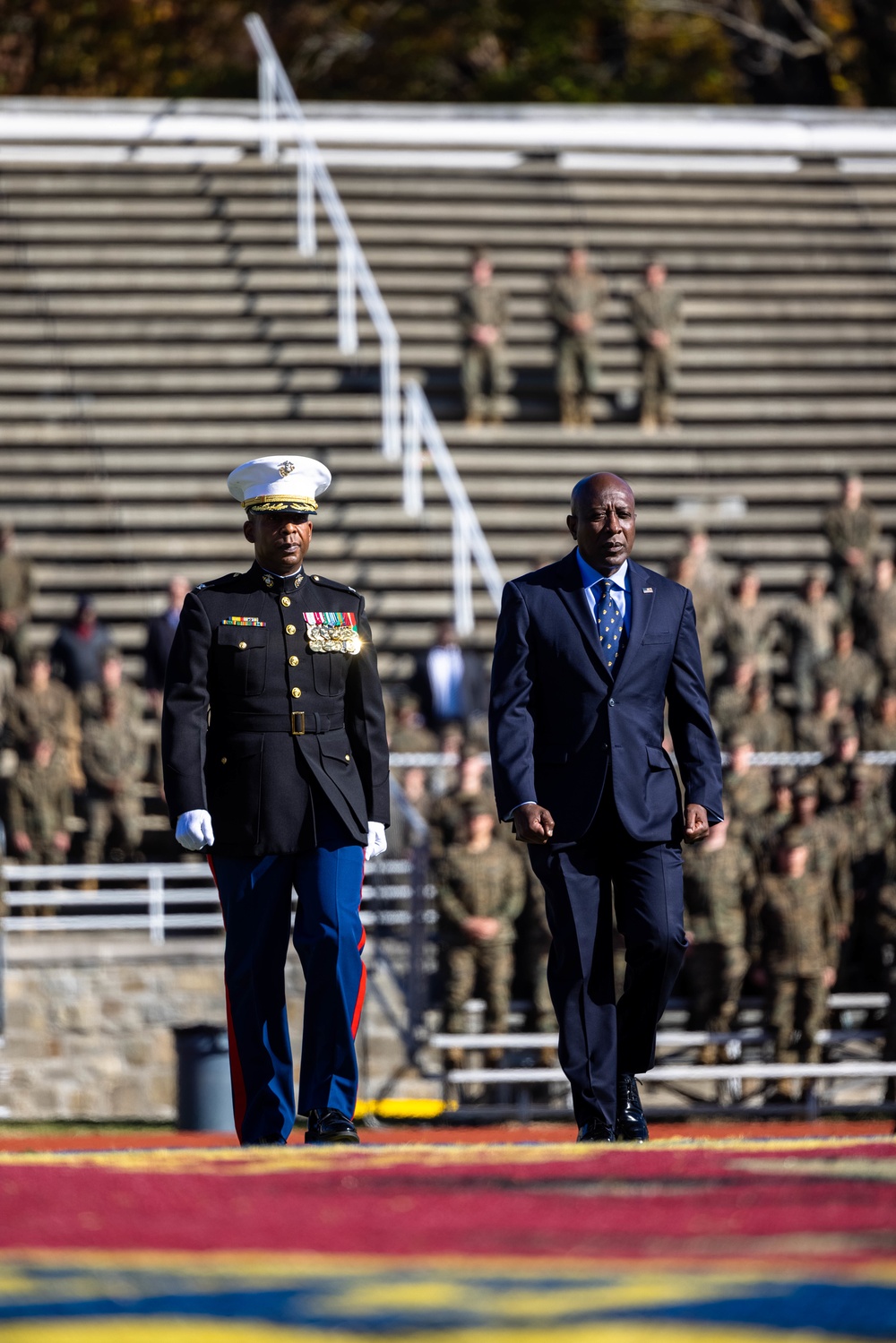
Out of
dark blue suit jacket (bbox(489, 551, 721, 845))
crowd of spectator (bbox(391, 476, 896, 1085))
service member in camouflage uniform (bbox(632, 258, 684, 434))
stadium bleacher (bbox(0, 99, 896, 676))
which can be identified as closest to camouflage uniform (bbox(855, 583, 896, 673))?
crowd of spectator (bbox(391, 476, 896, 1085))

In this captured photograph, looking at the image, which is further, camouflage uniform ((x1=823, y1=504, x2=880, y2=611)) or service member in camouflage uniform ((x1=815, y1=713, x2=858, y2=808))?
camouflage uniform ((x1=823, y1=504, x2=880, y2=611))

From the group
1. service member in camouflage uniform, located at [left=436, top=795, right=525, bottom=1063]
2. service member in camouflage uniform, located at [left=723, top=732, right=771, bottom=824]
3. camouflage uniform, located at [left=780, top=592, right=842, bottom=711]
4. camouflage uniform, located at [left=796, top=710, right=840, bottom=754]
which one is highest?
camouflage uniform, located at [left=780, top=592, right=842, bottom=711]

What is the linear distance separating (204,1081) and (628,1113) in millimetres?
5024

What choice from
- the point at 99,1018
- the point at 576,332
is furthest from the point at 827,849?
the point at 576,332

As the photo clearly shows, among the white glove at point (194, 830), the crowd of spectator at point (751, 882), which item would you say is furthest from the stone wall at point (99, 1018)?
the white glove at point (194, 830)

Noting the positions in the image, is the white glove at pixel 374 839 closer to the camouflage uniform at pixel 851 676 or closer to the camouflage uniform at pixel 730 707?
the camouflage uniform at pixel 730 707

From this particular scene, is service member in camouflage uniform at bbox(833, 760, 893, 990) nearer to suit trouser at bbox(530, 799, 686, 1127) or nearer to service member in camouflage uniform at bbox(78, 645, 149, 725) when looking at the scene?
service member in camouflage uniform at bbox(78, 645, 149, 725)

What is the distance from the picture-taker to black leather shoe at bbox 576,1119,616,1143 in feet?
19.6

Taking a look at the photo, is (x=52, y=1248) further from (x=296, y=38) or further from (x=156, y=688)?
(x=296, y=38)

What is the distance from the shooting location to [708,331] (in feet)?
69.2

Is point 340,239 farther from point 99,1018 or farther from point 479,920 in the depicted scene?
point 479,920

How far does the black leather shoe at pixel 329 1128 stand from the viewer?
5953 millimetres

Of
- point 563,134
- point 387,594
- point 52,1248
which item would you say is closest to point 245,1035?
point 52,1248

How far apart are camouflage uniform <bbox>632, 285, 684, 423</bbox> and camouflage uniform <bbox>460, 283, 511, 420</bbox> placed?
1205 millimetres
